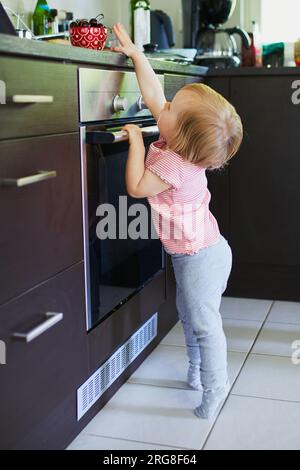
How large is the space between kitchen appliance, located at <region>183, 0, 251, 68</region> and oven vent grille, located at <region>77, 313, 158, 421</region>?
1.22 m

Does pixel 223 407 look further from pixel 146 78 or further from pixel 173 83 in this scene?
pixel 173 83

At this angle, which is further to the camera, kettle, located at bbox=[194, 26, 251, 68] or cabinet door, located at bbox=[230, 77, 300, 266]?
kettle, located at bbox=[194, 26, 251, 68]

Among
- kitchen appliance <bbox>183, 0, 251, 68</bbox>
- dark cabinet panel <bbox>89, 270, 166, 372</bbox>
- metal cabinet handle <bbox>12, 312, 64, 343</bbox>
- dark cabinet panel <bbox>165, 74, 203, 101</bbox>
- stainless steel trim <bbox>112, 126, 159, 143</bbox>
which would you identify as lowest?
dark cabinet panel <bbox>89, 270, 166, 372</bbox>

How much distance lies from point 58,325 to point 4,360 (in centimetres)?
22

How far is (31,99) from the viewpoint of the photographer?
1.30 m

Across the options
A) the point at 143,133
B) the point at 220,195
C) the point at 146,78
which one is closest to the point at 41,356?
the point at 143,133

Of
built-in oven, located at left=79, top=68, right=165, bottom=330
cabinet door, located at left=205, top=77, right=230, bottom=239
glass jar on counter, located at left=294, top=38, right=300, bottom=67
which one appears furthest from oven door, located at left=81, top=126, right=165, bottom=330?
glass jar on counter, located at left=294, top=38, right=300, bottom=67

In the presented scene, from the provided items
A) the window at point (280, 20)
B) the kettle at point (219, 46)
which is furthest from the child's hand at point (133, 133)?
the window at point (280, 20)

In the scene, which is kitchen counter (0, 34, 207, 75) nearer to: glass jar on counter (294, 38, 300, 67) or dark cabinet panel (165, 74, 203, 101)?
dark cabinet panel (165, 74, 203, 101)

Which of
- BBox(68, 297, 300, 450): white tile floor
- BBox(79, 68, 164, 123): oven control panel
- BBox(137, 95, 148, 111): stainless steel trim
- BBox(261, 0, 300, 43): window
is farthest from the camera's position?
BBox(261, 0, 300, 43): window

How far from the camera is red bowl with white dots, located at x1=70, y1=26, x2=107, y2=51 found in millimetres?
1762

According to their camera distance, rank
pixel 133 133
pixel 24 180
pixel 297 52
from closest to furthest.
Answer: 1. pixel 24 180
2. pixel 133 133
3. pixel 297 52

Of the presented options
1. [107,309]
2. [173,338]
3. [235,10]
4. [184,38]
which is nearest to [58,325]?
[107,309]

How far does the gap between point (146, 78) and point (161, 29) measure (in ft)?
4.21
